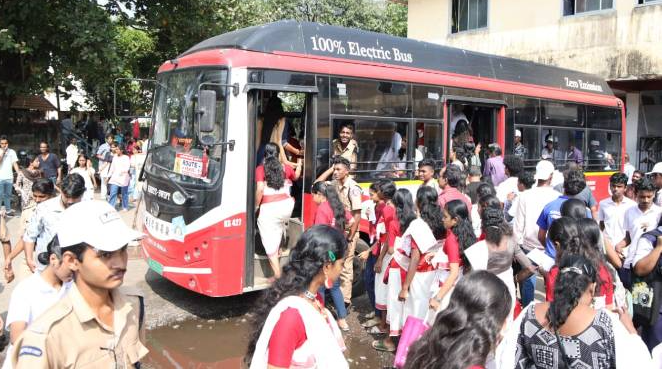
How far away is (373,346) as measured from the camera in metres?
5.19

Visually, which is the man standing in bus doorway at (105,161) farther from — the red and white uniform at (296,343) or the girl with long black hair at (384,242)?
the red and white uniform at (296,343)

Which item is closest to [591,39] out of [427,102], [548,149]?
[548,149]

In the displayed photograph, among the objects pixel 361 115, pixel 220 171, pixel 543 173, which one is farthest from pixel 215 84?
pixel 543 173

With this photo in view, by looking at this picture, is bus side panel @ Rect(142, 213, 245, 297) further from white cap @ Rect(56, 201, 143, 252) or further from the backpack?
the backpack

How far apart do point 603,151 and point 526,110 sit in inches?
113

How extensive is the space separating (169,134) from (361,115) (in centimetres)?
214

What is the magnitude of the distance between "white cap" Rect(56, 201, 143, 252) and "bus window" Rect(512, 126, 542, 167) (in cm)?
729

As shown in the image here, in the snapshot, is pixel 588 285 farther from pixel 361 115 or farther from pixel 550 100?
pixel 550 100

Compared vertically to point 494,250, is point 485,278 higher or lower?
higher

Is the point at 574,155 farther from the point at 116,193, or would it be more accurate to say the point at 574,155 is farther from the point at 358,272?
the point at 116,193

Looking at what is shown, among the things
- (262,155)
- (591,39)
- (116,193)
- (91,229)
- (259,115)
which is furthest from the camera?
(591,39)

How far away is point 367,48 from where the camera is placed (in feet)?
21.4

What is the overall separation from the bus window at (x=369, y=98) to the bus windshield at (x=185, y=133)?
1.28 m

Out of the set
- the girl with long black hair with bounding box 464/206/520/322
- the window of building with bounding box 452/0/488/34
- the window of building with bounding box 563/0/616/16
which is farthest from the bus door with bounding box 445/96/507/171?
the window of building with bounding box 452/0/488/34
